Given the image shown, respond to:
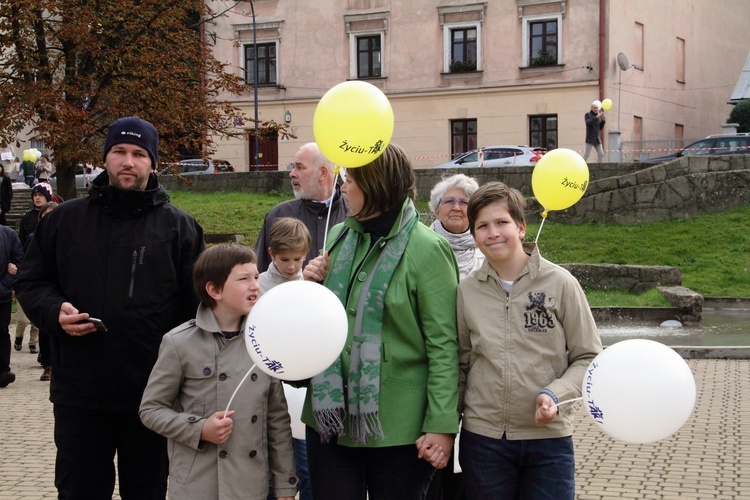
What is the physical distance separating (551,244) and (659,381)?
1772 centimetres

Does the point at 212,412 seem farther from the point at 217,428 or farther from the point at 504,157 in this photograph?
the point at 504,157

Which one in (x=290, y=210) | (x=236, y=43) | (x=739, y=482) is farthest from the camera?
(x=236, y=43)

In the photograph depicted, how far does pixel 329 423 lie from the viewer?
3646 mm

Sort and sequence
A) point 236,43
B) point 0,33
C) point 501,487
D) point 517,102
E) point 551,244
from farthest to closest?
point 236,43 → point 517,102 → point 551,244 → point 0,33 → point 501,487

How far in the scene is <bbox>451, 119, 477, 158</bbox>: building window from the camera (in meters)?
39.4

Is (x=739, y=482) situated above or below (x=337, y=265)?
below

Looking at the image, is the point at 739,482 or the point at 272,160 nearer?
the point at 739,482

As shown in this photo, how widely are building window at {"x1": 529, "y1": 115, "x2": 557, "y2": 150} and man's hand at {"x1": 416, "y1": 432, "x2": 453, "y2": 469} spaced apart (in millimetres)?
35027

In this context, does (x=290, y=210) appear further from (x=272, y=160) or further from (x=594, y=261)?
(x=272, y=160)

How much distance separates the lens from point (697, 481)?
21.5ft

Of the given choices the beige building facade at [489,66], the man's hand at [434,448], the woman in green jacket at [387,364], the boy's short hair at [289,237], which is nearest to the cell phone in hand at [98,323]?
the woman in green jacket at [387,364]

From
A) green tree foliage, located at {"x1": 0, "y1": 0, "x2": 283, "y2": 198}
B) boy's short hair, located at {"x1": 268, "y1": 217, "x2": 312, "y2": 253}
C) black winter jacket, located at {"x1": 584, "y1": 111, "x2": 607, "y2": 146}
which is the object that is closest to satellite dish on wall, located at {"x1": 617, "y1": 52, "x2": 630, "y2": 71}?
black winter jacket, located at {"x1": 584, "y1": 111, "x2": 607, "y2": 146}

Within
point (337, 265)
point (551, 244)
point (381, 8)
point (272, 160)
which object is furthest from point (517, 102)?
point (337, 265)

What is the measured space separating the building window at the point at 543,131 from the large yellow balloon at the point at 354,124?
1361 inches
